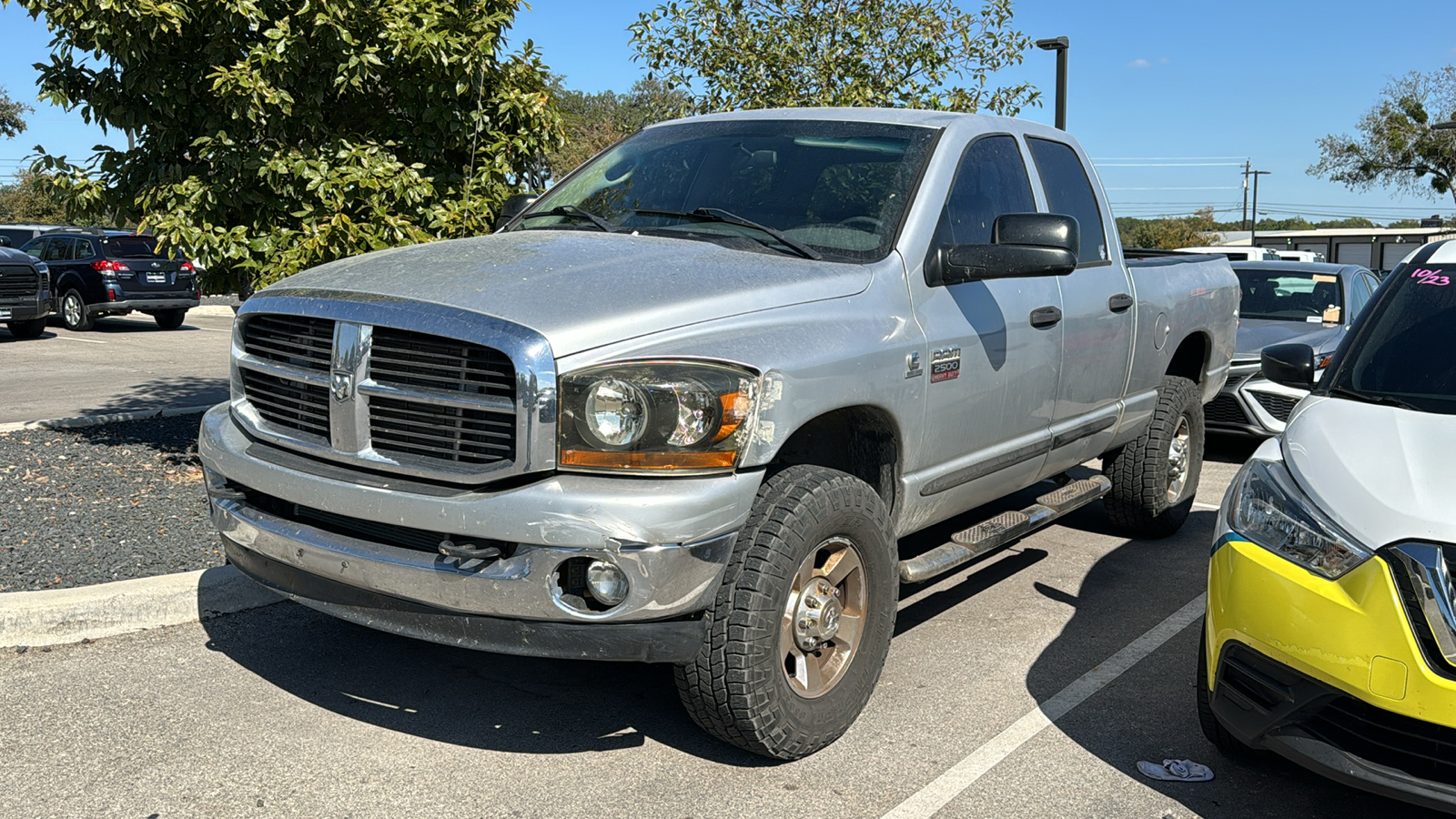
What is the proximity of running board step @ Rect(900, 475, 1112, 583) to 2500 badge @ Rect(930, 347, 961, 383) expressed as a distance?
619 millimetres

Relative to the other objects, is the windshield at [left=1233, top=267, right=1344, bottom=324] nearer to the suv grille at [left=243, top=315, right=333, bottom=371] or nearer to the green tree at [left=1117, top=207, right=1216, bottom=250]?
the suv grille at [left=243, top=315, right=333, bottom=371]

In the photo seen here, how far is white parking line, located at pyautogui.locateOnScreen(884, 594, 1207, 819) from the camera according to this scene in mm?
3514

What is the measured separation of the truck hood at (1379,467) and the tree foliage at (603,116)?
3.02 meters

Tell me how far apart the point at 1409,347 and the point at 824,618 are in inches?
81.5

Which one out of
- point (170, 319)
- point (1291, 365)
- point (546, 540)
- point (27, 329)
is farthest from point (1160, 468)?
point (170, 319)

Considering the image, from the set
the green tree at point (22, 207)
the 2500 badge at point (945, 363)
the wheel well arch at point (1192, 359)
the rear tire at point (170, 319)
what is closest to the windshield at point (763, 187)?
the 2500 badge at point (945, 363)

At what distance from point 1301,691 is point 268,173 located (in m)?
5.28

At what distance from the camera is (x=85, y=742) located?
3.77 metres

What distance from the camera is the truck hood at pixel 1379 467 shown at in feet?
10.0

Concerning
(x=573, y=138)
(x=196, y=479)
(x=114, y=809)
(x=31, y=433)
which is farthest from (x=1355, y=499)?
(x=31, y=433)

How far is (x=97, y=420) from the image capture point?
8773 millimetres

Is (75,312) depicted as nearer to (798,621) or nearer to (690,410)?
(798,621)

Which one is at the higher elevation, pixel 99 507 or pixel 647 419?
pixel 647 419

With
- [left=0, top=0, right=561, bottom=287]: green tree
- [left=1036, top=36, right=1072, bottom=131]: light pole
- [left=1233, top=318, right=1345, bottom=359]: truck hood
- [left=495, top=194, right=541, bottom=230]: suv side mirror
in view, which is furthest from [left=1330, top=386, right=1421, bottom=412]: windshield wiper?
[left=1036, top=36, right=1072, bottom=131]: light pole
